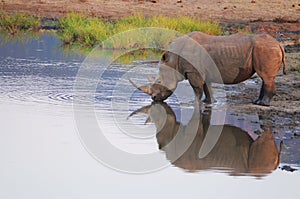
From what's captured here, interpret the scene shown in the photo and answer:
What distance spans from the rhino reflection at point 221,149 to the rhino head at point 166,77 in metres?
1.09

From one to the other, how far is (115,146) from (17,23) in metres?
17.0

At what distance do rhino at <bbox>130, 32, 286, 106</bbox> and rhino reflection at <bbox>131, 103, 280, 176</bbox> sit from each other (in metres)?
1.14

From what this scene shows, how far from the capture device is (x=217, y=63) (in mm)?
13766

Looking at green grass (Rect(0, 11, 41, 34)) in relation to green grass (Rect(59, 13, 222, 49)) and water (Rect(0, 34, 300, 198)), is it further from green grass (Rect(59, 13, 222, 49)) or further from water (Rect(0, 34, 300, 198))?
water (Rect(0, 34, 300, 198))

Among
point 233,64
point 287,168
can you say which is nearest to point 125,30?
point 233,64

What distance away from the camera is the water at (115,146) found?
8.73m

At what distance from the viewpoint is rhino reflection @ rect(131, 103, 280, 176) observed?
9.70 meters

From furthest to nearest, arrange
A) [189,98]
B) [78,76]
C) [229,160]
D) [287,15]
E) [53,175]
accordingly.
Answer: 1. [287,15]
2. [78,76]
3. [189,98]
4. [229,160]
5. [53,175]

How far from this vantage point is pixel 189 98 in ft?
47.6

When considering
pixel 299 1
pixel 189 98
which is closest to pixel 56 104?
pixel 189 98

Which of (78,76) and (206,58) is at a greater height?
(206,58)

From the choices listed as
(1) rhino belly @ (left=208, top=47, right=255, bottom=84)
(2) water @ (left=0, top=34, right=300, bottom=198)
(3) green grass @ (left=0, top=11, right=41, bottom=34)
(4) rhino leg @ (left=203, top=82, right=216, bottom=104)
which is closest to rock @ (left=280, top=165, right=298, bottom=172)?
(2) water @ (left=0, top=34, right=300, bottom=198)

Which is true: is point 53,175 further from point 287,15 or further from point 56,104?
point 287,15

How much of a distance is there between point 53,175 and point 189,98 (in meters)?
5.83
